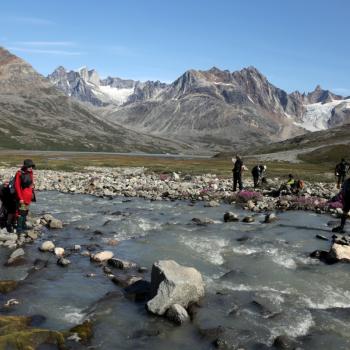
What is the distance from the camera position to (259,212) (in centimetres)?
3519

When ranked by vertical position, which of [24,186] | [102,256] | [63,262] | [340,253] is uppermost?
[24,186]

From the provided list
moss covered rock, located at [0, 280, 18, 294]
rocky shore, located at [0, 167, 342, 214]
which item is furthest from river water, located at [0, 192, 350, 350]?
rocky shore, located at [0, 167, 342, 214]

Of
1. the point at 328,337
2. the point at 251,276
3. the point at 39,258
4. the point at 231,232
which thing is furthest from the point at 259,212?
the point at 328,337

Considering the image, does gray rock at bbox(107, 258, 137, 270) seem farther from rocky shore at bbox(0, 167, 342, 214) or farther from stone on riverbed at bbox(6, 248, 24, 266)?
rocky shore at bbox(0, 167, 342, 214)

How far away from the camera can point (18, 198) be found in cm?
2238

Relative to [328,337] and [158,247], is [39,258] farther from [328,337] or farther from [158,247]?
[328,337]

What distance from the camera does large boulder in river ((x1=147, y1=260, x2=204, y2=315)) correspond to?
46.9 feet

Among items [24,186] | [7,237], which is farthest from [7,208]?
[24,186]

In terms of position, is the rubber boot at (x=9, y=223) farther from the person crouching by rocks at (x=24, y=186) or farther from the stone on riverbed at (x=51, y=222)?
the stone on riverbed at (x=51, y=222)

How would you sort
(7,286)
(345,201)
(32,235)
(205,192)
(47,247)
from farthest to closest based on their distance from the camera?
(205,192)
(345,201)
(32,235)
(47,247)
(7,286)

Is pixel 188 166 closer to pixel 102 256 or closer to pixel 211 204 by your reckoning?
pixel 211 204

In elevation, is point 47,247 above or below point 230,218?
below

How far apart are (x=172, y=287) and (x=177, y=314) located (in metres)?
0.93

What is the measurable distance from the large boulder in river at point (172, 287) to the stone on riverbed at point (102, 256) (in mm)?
5425
